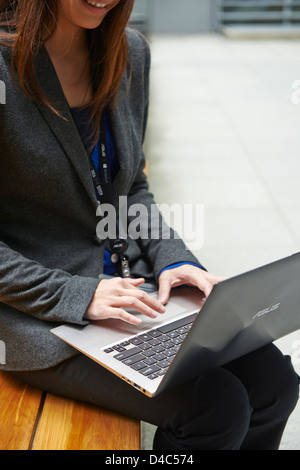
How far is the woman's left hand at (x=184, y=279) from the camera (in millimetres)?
1329

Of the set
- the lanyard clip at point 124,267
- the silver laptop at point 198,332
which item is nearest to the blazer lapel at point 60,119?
the lanyard clip at point 124,267

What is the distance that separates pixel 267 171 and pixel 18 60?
336cm

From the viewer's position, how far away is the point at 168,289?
1352 millimetres

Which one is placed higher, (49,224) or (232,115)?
(49,224)

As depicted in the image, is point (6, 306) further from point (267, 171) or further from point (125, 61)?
point (267, 171)

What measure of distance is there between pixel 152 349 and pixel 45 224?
1.24 ft

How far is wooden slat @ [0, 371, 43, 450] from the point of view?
1179 millimetres

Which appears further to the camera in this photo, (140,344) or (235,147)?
(235,147)

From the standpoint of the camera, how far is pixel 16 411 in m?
1.26

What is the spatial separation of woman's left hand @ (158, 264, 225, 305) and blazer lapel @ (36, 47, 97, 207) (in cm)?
27

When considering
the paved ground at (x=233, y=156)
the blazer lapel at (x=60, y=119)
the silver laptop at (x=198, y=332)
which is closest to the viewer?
the silver laptop at (x=198, y=332)

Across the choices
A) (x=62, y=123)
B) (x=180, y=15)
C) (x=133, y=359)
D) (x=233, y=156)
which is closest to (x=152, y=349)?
(x=133, y=359)

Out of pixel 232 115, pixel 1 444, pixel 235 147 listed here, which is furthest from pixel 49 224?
pixel 232 115

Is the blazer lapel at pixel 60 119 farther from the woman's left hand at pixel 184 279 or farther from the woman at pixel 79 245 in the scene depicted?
the woman's left hand at pixel 184 279
